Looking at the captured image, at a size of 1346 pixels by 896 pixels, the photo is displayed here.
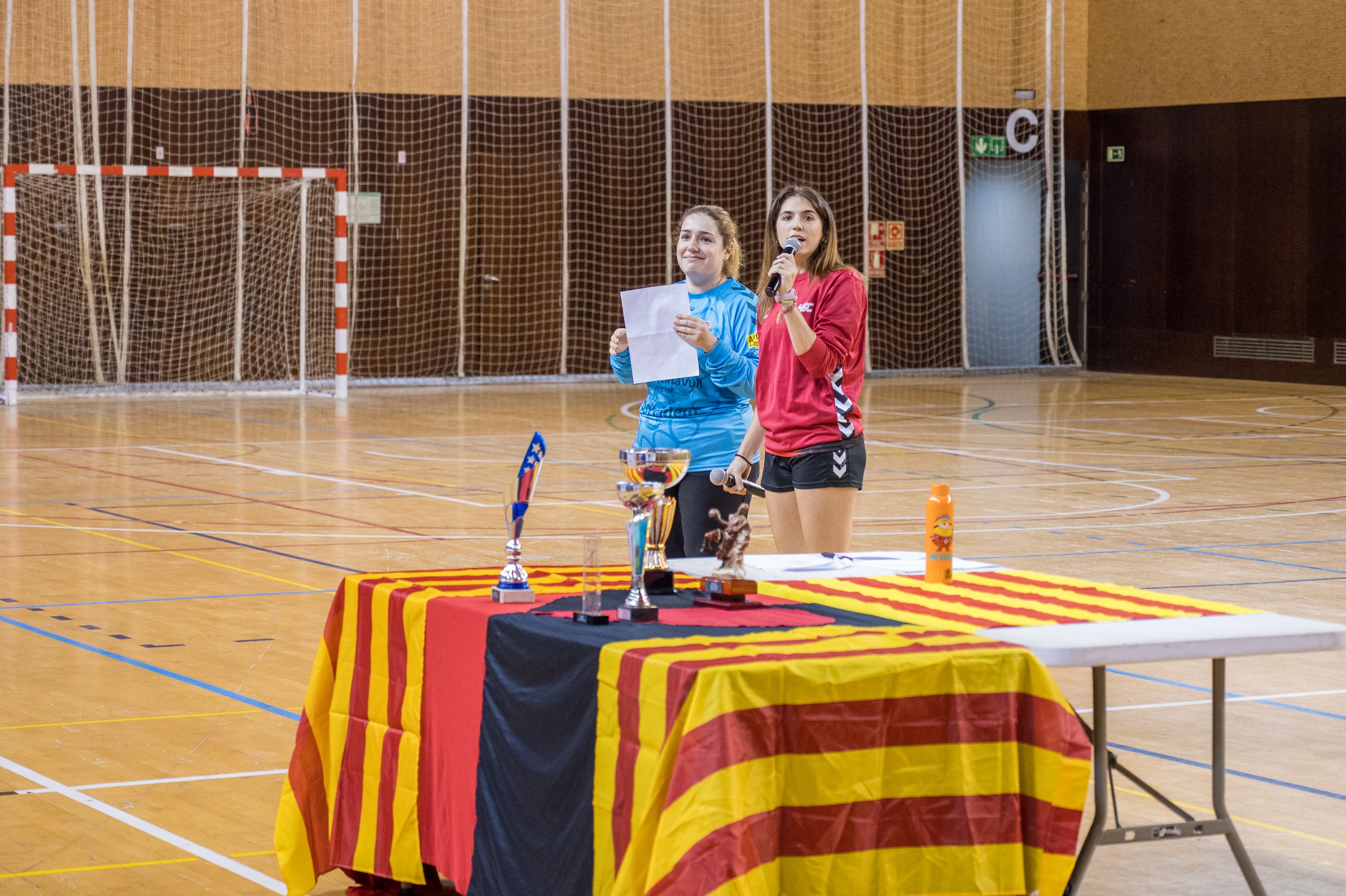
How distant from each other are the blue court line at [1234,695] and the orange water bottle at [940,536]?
2.05 meters

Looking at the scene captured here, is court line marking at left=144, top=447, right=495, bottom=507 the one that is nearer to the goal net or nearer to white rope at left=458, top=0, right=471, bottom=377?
the goal net

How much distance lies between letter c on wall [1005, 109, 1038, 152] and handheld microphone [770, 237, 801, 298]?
65.3ft

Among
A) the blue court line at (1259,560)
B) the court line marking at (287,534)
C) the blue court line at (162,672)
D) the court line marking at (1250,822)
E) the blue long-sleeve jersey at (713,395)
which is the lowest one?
the court line marking at (1250,822)

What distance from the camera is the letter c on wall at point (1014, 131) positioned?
964 inches

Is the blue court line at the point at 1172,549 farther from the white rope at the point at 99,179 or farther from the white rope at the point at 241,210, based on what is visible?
the white rope at the point at 99,179

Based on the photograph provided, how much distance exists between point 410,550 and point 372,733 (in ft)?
17.1

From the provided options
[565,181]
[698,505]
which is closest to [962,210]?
[565,181]

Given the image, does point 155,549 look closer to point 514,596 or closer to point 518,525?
point 518,525

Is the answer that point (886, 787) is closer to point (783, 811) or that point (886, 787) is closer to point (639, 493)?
point (783, 811)

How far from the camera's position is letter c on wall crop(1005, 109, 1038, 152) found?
24484 mm

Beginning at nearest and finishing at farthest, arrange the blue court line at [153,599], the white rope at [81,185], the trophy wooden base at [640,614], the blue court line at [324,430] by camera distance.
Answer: the trophy wooden base at [640,614]
the blue court line at [153,599]
the blue court line at [324,430]
the white rope at [81,185]

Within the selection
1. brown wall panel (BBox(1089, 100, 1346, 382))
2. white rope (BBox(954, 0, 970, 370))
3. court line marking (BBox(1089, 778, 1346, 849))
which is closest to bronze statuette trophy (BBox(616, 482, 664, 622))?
court line marking (BBox(1089, 778, 1346, 849))

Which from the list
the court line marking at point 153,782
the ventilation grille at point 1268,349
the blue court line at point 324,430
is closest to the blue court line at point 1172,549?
the court line marking at point 153,782

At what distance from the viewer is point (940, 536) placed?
4.21 meters
